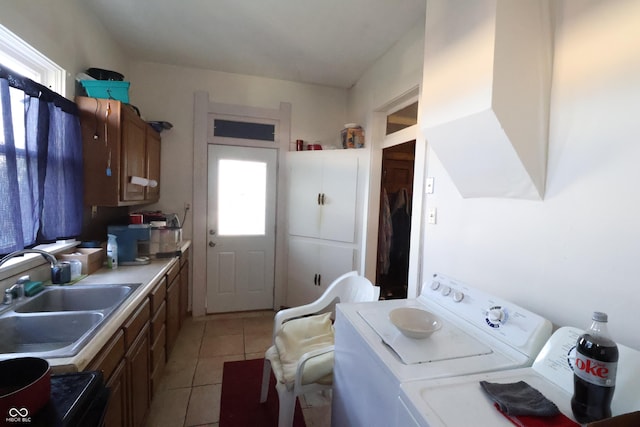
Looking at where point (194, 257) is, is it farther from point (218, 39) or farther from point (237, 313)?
point (218, 39)

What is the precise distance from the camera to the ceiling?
78.0 inches

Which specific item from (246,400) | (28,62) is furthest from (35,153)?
(246,400)

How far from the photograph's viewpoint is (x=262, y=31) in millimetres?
2275

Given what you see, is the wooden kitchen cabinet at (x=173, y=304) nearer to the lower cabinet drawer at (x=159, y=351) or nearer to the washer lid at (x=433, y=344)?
the lower cabinet drawer at (x=159, y=351)

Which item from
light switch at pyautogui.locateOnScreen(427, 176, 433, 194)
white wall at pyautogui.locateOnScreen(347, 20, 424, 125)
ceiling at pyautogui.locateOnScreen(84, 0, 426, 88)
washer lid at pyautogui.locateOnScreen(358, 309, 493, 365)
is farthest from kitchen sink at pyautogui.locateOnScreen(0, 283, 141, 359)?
white wall at pyautogui.locateOnScreen(347, 20, 424, 125)

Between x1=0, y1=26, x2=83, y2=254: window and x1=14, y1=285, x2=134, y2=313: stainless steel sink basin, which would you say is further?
x1=14, y1=285, x2=134, y2=313: stainless steel sink basin

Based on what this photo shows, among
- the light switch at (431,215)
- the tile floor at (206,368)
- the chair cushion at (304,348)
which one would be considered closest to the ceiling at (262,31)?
the light switch at (431,215)

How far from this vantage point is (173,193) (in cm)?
300

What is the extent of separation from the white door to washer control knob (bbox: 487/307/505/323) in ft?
8.10

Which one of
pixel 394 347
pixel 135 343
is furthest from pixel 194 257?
pixel 394 347

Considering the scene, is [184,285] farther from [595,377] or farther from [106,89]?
[595,377]

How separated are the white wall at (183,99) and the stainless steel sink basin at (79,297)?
1.42 meters

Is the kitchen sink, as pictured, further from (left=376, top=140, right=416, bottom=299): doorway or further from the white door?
(left=376, top=140, right=416, bottom=299): doorway

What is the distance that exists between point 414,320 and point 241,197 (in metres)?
2.40
